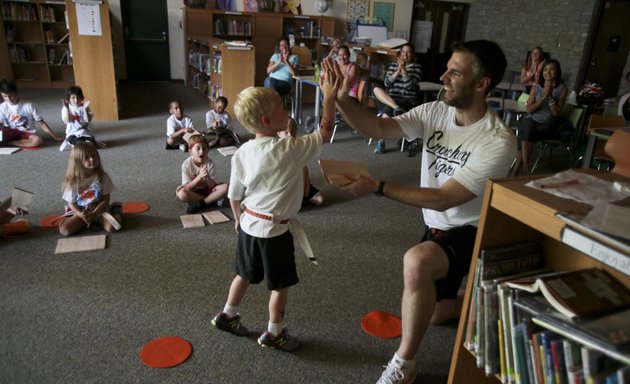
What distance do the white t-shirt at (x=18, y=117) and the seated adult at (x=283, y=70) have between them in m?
3.03

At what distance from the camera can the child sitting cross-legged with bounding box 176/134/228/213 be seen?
3.38 m

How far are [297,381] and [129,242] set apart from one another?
1593 millimetres

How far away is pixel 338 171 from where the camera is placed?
1638mm

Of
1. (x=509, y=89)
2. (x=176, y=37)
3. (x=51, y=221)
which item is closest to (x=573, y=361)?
(x=51, y=221)

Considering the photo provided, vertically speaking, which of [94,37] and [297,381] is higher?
[94,37]

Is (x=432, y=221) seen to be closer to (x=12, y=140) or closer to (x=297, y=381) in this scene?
(x=297, y=381)

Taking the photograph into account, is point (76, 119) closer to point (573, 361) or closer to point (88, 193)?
point (88, 193)

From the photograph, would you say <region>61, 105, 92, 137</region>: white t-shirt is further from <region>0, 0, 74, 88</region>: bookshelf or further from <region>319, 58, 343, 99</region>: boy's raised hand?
<region>0, 0, 74, 88</region>: bookshelf

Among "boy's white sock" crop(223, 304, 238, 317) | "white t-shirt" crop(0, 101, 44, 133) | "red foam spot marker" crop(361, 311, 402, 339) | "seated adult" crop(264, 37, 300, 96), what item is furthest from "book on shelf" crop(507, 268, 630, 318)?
"seated adult" crop(264, 37, 300, 96)

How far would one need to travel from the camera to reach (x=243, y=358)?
1.94 m

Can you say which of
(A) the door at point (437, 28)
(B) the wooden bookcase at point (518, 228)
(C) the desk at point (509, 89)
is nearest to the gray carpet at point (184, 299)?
(B) the wooden bookcase at point (518, 228)

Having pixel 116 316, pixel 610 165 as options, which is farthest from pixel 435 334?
pixel 610 165

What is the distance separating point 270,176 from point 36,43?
27.6ft

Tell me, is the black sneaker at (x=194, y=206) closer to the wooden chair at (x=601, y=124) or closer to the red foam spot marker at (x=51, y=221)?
the red foam spot marker at (x=51, y=221)
